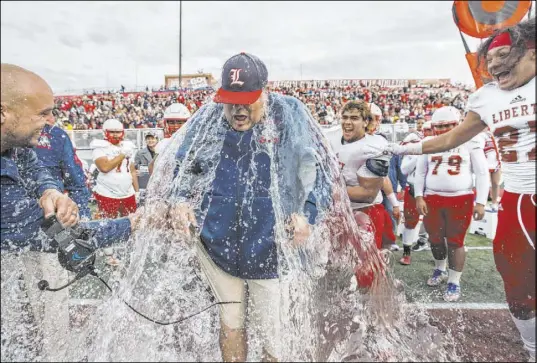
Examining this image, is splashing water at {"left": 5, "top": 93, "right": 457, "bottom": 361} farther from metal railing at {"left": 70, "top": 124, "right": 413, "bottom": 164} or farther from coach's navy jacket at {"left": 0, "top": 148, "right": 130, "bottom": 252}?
metal railing at {"left": 70, "top": 124, "right": 413, "bottom": 164}

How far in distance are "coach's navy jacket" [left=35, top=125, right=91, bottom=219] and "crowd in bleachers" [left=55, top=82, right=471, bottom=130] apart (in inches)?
881

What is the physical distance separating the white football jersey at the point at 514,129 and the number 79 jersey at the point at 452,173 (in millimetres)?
2211

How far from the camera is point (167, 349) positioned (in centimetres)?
299

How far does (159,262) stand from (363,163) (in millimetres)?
1979

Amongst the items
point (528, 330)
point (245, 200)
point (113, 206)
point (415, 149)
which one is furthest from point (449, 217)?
point (113, 206)

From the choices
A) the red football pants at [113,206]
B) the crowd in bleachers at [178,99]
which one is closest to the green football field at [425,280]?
the red football pants at [113,206]

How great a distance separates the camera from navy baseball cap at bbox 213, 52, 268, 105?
2232mm

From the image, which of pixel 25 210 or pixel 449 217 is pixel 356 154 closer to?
pixel 449 217

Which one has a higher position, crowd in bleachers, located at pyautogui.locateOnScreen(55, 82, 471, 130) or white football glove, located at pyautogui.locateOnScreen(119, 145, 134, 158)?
crowd in bleachers, located at pyautogui.locateOnScreen(55, 82, 471, 130)

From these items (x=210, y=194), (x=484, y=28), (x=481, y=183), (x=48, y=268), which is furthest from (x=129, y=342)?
(x=481, y=183)

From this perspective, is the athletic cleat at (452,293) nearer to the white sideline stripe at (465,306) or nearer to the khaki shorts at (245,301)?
the white sideline stripe at (465,306)

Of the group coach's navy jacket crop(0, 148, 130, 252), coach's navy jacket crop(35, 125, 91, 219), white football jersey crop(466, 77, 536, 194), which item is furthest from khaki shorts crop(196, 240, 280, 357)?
white football jersey crop(466, 77, 536, 194)

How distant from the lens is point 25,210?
2.12 m

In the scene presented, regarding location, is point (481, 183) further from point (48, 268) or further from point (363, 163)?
point (48, 268)
